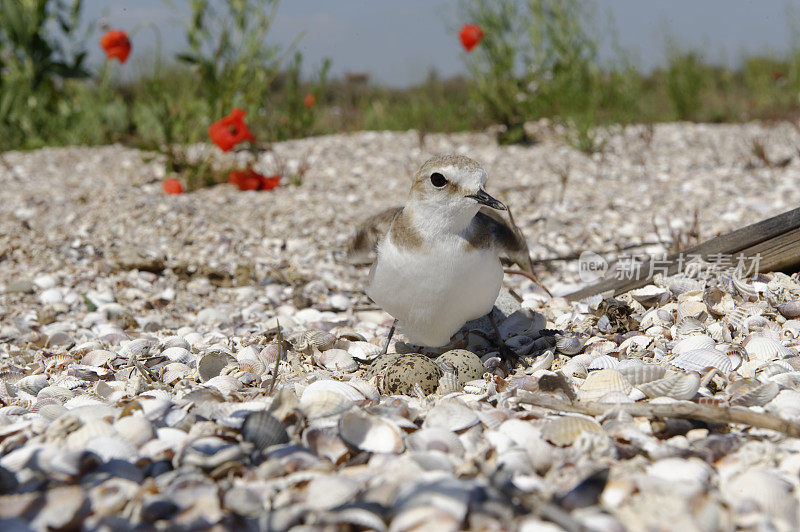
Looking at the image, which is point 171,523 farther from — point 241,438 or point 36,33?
point 36,33

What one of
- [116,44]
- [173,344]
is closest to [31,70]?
[116,44]

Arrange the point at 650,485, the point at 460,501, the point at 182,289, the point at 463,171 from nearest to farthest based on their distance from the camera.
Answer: the point at 460,501 → the point at 650,485 → the point at 463,171 → the point at 182,289

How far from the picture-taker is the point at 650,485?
5.02 feet

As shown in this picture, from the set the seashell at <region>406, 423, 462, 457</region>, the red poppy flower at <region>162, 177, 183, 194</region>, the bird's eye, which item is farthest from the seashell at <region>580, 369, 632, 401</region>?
the red poppy flower at <region>162, 177, 183, 194</region>

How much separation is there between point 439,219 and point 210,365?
40.9 inches

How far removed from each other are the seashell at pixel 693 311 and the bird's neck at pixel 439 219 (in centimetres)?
111

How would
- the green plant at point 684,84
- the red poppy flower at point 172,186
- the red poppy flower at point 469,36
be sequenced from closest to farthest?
the red poppy flower at point 172,186, the red poppy flower at point 469,36, the green plant at point 684,84

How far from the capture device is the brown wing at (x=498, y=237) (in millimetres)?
2525

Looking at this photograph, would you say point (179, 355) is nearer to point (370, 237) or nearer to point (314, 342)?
point (314, 342)

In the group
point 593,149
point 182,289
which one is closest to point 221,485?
point 182,289

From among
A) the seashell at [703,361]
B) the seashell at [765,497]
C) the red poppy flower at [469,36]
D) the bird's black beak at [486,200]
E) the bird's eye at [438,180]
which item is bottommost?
the seashell at [703,361]

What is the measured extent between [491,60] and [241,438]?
24.5 ft

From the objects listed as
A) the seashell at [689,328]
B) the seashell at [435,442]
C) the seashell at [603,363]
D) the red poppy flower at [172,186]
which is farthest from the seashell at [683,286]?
the red poppy flower at [172,186]

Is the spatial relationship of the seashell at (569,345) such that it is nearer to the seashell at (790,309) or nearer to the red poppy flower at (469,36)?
the seashell at (790,309)
